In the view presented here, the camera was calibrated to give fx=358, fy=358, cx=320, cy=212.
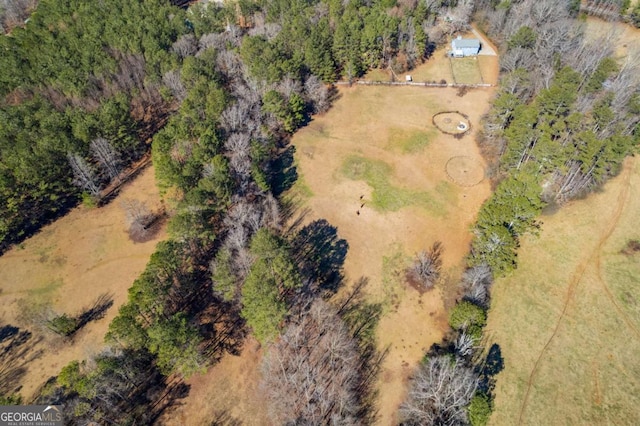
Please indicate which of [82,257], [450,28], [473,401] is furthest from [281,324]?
[450,28]

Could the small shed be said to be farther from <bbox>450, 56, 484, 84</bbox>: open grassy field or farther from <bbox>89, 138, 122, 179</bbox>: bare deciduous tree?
<bbox>89, 138, 122, 179</bbox>: bare deciduous tree

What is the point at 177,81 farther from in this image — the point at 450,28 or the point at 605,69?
the point at 605,69

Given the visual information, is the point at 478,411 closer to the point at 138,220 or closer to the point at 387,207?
the point at 387,207

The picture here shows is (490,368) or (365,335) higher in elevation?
(365,335)

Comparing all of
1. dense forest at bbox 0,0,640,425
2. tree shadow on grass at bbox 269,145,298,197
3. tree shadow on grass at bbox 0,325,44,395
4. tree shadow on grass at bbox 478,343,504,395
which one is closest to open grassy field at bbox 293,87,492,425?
tree shadow on grass at bbox 269,145,298,197

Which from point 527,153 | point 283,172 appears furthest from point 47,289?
point 527,153
